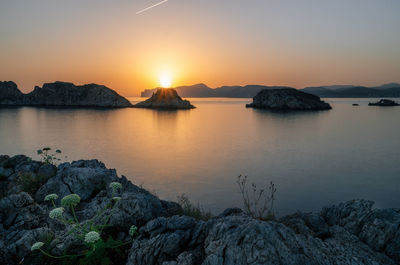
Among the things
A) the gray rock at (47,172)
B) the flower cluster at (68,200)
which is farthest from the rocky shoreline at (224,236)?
the gray rock at (47,172)

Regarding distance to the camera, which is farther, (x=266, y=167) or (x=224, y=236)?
(x=266, y=167)

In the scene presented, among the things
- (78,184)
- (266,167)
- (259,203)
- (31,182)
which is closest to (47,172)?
(31,182)

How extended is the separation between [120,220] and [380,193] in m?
20.9

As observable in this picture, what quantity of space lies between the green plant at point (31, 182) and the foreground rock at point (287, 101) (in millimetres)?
156026

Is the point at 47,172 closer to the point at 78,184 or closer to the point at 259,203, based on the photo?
the point at 78,184

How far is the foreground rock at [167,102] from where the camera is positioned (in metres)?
182

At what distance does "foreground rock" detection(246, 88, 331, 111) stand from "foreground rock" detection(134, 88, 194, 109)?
53.1 m

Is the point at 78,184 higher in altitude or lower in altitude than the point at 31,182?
higher

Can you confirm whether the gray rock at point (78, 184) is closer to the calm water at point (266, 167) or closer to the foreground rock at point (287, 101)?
the calm water at point (266, 167)

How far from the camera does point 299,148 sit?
37.6 m

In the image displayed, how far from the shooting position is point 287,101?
520ft

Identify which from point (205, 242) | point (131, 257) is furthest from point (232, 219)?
point (131, 257)

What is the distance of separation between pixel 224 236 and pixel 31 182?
12938mm

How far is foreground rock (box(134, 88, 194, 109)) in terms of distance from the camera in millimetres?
181875
